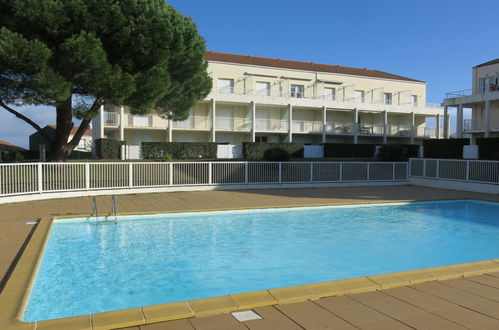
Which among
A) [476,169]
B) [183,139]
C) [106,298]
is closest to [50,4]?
[106,298]

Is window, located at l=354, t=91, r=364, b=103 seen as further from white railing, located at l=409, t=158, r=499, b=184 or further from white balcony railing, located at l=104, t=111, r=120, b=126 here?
white balcony railing, located at l=104, t=111, r=120, b=126

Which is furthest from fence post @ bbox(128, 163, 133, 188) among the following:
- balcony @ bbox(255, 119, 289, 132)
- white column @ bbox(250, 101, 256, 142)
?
balcony @ bbox(255, 119, 289, 132)

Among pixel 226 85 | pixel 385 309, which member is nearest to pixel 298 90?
pixel 226 85

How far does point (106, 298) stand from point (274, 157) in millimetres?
16110

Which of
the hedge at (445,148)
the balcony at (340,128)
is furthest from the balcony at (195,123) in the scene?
the hedge at (445,148)

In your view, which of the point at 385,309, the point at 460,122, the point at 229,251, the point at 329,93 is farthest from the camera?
the point at 329,93

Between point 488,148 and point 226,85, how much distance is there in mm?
21534

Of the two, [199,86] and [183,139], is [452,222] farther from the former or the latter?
[183,139]

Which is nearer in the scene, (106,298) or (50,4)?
(106,298)

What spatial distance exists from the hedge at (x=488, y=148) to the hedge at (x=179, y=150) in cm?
1808

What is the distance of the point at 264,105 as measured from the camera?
35.4 meters

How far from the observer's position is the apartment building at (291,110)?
107 ft

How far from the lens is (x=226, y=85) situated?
36.1 meters

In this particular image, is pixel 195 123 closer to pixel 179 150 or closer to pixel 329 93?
pixel 179 150
